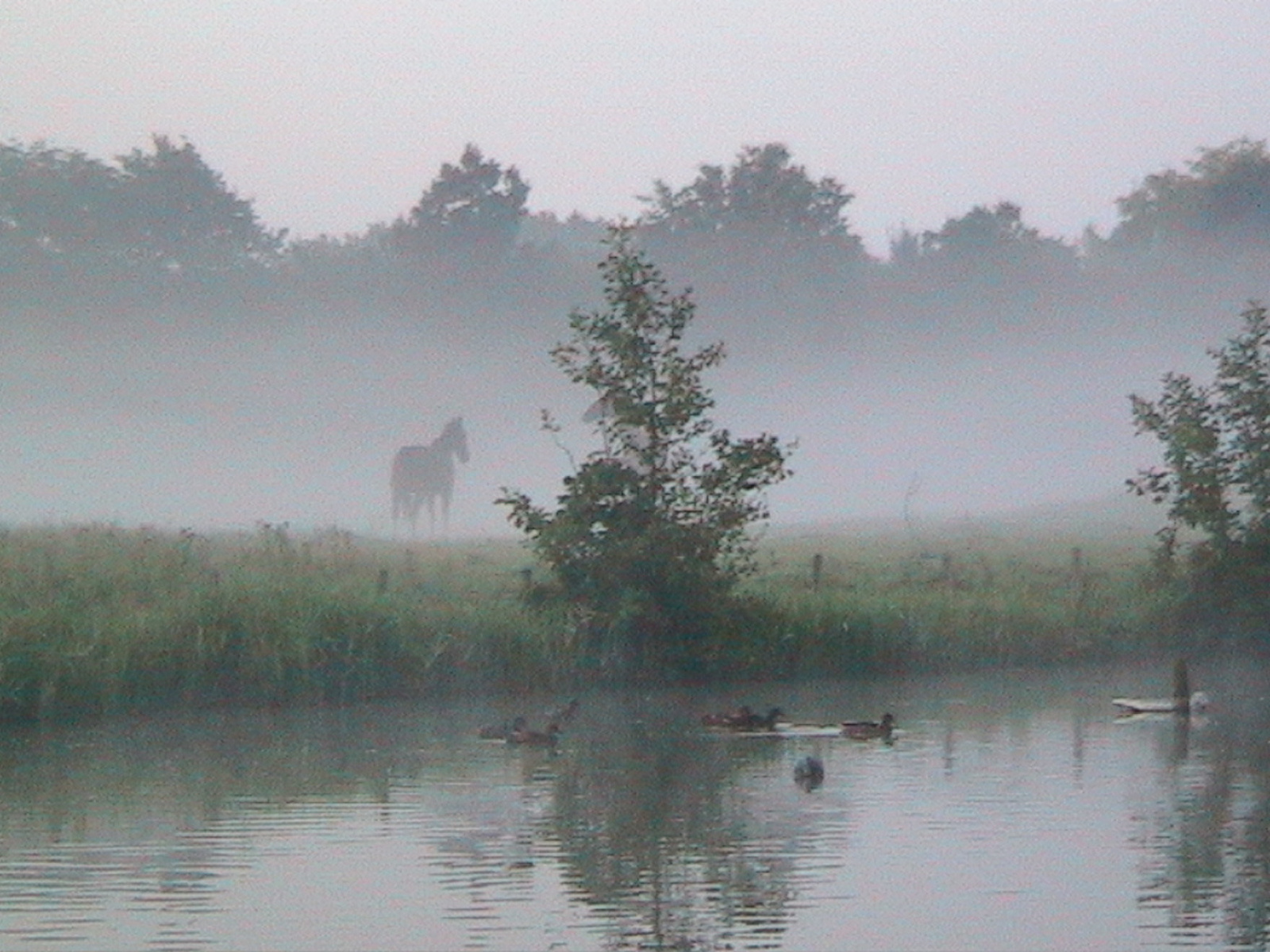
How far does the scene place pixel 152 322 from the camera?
71.6 m

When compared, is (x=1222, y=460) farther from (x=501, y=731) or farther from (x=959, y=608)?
(x=501, y=731)

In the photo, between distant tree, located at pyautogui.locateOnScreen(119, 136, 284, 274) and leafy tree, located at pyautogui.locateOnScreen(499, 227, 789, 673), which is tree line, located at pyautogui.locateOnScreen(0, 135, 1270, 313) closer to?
distant tree, located at pyautogui.locateOnScreen(119, 136, 284, 274)

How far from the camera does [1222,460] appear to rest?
3002 cm

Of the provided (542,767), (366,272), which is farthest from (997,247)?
(542,767)

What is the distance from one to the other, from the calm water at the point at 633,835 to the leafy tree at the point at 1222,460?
7.63m

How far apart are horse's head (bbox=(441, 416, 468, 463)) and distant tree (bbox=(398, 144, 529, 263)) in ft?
90.7

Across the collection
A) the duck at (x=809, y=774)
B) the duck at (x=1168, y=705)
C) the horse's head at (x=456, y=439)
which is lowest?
the duck at (x=809, y=774)

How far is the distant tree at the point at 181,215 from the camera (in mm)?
Result: 71188

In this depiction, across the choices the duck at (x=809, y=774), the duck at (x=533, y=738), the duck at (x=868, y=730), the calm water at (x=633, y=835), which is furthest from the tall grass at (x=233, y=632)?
the duck at (x=809, y=774)

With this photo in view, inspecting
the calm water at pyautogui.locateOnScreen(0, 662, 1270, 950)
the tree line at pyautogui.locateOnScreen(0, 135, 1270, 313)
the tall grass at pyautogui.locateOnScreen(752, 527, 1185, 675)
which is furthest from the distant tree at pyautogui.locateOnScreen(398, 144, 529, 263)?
the calm water at pyautogui.locateOnScreen(0, 662, 1270, 950)

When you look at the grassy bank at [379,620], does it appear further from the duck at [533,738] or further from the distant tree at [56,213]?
the distant tree at [56,213]

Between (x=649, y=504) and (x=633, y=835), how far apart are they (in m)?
11.5

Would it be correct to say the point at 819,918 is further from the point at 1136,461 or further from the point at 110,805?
the point at 1136,461

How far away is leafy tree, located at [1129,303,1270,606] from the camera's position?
29.9m
